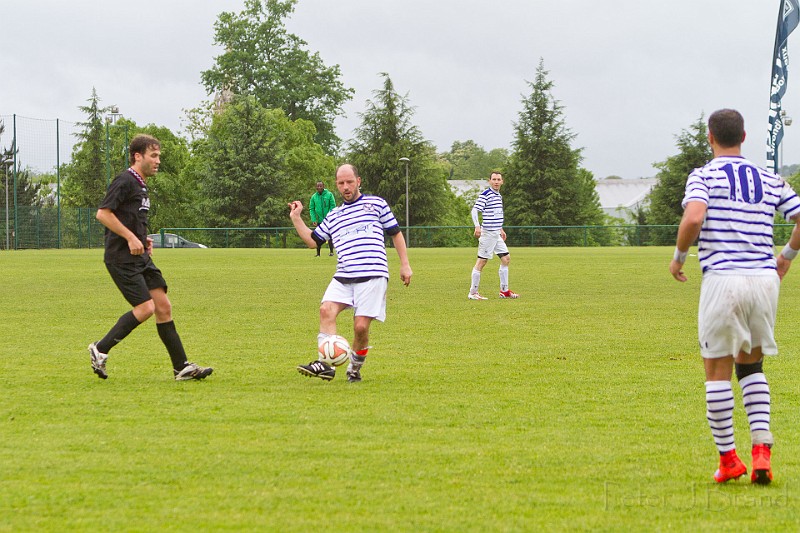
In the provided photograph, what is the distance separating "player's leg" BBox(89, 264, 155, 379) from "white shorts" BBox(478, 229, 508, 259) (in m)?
10.2

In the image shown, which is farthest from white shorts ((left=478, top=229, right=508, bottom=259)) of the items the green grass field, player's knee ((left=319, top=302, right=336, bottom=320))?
player's knee ((left=319, top=302, right=336, bottom=320))

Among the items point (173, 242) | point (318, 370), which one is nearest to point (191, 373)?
point (318, 370)

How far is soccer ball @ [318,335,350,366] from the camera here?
7.87m

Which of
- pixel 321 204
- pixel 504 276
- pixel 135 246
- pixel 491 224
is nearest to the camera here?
pixel 135 246

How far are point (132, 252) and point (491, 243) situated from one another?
35.3ft

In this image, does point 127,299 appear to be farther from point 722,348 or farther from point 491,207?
point 491,207

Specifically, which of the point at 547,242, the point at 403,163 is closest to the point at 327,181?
the point at 403,163

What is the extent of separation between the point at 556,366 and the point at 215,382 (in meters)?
2.91

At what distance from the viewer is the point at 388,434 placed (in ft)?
19.5

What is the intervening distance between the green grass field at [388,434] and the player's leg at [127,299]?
0.59ft

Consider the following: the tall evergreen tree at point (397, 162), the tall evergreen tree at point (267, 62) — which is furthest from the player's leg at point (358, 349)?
the tall evergreen tree at point (267, 62)

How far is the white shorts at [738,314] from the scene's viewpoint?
4.80 metres

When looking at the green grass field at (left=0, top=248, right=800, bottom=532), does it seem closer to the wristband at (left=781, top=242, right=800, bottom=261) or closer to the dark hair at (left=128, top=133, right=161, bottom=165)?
the wristband at (left=781, top=242, right=800, bottom=261)

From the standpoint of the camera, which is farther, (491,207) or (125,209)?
(491,207)
